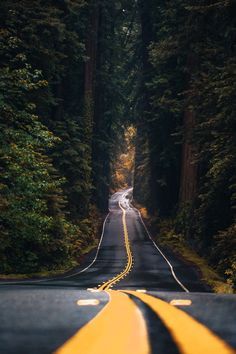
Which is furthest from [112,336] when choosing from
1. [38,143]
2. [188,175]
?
[188,175]

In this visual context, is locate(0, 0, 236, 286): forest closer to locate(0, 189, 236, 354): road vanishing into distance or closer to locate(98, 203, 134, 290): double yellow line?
locate(98, 203, 134, 290): double yellow line

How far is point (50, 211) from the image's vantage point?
25.2 meters

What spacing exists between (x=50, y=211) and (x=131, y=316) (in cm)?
2315

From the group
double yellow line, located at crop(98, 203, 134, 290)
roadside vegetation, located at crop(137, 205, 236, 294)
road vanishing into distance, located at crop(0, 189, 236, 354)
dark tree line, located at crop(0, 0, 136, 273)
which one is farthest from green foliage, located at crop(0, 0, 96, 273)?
road vanishing into distance, located at crop(0, 189, 236, 354)

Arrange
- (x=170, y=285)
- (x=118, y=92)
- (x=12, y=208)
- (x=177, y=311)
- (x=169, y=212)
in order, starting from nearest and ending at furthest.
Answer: (x=177, y=311), (x=12, y=208), (x=170, y=285), (x=169, y=212), (x=118, y=92)

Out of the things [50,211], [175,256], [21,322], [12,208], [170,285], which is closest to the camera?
[21,322]

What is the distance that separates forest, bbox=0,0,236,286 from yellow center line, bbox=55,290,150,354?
50.2ft

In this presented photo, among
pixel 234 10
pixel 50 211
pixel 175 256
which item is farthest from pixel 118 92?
pixel 234 10

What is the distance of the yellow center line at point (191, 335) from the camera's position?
1.65 metres

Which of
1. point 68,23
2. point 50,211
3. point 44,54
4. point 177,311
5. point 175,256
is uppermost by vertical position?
point 68,23

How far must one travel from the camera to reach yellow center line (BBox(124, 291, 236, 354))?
1653 mm

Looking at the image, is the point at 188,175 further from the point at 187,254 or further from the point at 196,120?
the point at 196,120

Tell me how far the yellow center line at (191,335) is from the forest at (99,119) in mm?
15238

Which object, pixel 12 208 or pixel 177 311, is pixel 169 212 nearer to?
pixel 12 208
